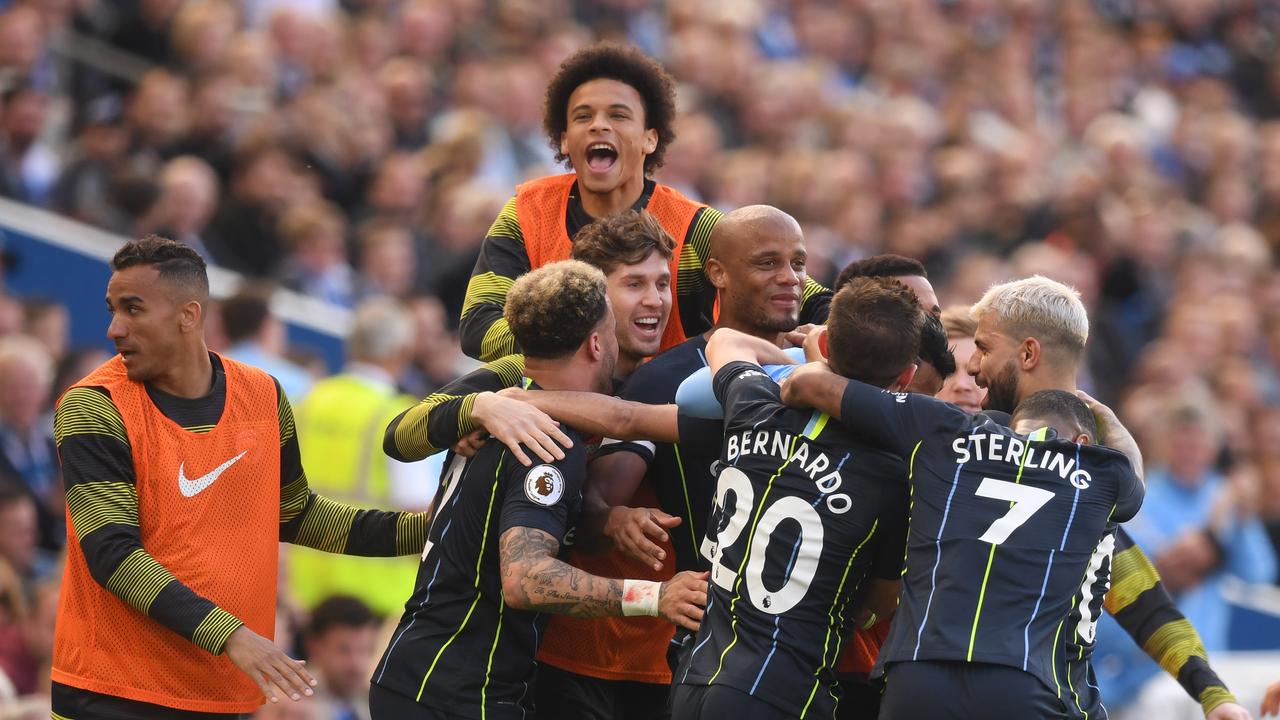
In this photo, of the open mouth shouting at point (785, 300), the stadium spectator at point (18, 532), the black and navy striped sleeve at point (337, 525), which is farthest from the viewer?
the stadium spectator at point (18, 532)

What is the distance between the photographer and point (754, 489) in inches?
198

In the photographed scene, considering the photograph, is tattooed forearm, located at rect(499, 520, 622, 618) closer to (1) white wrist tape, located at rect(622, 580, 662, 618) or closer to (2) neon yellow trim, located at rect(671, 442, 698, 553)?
(1) white wrist tape, located at rect(622, 580, 662, 618)

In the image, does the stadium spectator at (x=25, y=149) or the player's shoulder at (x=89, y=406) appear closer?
the player's shoulder at (x=89, y=406)

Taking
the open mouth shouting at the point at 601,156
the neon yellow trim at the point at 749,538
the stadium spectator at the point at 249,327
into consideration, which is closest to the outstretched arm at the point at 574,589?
the neon yellow trim at the point at 749,538

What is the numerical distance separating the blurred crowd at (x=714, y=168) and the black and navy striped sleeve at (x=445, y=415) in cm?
290

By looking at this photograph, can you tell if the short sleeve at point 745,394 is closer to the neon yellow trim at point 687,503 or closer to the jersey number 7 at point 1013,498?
the neon yellow trim at point 687,503

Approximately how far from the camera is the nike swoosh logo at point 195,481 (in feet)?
17.8

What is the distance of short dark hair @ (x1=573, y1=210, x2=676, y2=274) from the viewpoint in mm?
5734

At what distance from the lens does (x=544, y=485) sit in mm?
5121

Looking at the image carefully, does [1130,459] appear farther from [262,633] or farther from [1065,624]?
[262,633]

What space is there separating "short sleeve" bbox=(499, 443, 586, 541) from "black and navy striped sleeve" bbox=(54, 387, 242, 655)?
0.90 metres

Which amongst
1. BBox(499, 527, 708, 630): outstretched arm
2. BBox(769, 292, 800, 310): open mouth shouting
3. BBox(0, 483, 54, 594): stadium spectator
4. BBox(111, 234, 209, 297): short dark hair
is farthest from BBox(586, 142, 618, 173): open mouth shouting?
BBox(0, 483, 54, 594): stadium spectator

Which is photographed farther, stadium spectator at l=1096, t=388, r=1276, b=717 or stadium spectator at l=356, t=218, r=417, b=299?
stadium spectator at l=356, t=218, r=417, b=299

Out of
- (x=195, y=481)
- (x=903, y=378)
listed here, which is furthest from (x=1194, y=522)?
(x=195, y=481)
